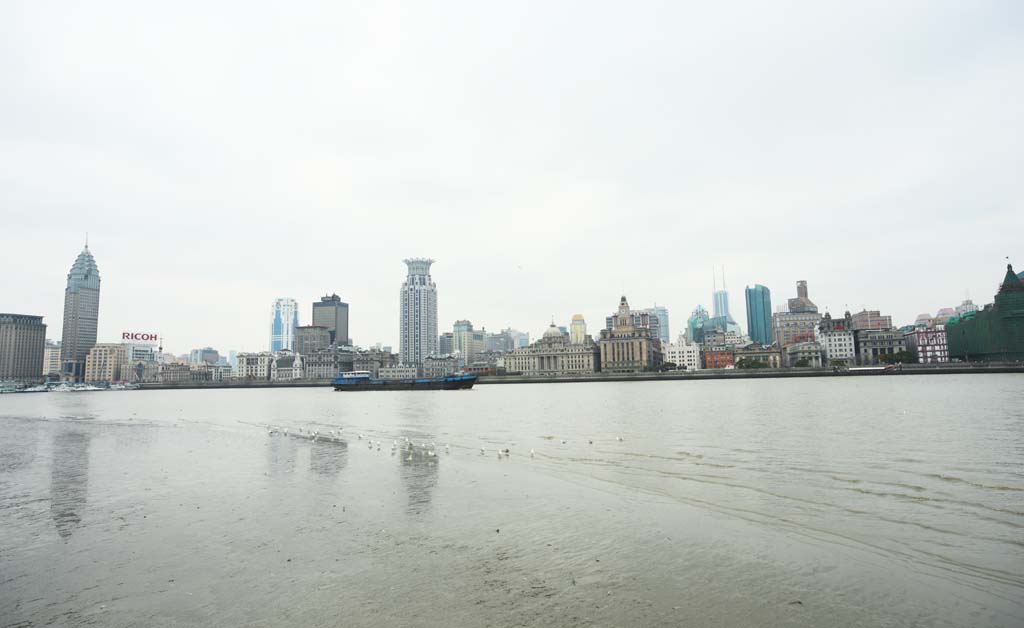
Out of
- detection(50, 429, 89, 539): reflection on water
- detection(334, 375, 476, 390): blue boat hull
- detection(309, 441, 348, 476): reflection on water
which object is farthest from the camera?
detection(334, 375, 476, 390): blue boat hull

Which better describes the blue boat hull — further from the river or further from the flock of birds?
the river

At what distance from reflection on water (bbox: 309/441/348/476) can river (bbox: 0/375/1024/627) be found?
258 mm

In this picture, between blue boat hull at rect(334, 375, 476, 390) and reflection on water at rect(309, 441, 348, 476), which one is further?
blue boat hull at rect(334, 375, 476, 390)

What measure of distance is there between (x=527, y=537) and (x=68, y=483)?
17.0 meters

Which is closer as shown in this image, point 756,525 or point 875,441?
point 756,525

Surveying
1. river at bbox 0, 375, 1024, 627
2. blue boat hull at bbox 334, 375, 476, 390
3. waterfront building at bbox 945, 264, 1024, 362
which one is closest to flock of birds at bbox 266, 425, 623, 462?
river at bbox 0, 375, 1024, 627

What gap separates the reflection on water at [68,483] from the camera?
1463 cm

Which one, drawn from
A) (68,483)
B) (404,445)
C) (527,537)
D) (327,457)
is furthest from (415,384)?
(527,537)

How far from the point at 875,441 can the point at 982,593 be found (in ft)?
67.1

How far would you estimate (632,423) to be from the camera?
40.5 metres

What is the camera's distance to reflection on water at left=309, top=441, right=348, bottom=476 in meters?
22.4

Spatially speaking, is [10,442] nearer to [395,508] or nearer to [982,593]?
[395,508]

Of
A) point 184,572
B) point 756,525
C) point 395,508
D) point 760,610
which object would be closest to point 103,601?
point 184,572

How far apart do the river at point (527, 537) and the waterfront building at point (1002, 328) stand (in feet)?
580
